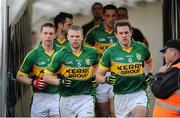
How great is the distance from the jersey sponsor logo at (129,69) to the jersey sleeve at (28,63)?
0.97 m

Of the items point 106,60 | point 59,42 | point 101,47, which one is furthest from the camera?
point 101,47

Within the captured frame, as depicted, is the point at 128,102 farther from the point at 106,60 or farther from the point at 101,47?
the point at 101,47

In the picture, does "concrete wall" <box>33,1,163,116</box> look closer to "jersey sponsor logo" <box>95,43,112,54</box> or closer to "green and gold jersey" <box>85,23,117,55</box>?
"green and gold jersey" <box>85,23,117,55</box>

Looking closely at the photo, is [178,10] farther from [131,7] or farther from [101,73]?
[101,73]

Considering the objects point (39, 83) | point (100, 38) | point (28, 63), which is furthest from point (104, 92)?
point (28, 63)

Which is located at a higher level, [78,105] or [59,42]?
A: [59,42]

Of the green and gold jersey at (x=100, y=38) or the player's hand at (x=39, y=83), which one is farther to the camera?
the green and gold jersey at (x=100, y=38)

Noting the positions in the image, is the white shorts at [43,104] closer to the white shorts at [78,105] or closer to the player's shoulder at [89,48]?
the white shorts at [78,105]

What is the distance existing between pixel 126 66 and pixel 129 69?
48 millimetres

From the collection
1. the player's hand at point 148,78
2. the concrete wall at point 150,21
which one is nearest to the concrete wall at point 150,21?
the concrete wall at point 150,21

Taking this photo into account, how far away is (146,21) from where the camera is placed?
7.52 metres

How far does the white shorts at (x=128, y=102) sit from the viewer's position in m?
6.29

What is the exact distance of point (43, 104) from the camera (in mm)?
6742

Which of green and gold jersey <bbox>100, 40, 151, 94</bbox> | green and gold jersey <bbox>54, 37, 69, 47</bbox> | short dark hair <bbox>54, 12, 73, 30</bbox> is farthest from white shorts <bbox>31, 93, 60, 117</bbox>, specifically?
short dark hair <bbox>54, 12, 73, 30</bbox>
